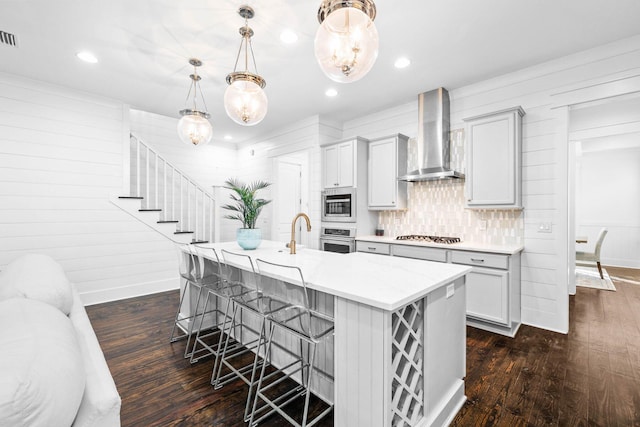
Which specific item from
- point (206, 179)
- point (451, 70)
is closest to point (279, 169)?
point (206, 179)

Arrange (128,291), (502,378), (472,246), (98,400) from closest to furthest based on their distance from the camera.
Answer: (98,400)
(502,378)
(472,246)
(128,291)

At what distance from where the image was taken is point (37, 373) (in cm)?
76

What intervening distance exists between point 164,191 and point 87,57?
218 centimetres

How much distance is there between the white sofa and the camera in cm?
71

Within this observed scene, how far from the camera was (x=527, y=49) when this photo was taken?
9.36ft

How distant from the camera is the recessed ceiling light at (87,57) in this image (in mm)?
2990

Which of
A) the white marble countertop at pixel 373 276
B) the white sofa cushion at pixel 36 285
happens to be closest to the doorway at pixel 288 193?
the white marble countertop at pixel 373 276

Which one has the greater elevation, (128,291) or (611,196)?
(611,196)

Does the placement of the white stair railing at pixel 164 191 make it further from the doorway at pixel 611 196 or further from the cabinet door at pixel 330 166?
the doorway at pixel 611 196

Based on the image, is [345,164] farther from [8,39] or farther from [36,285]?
[8,39]

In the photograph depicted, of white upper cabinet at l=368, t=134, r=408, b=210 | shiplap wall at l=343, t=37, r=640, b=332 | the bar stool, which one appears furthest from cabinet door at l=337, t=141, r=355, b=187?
the bar stool

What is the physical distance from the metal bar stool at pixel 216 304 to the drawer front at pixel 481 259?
2326mm

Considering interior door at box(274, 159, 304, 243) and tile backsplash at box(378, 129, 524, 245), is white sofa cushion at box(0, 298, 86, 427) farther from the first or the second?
interior door at box(274, 159, 304, 243)

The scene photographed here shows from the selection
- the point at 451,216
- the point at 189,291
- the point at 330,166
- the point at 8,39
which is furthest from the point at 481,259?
the point at 8,39
